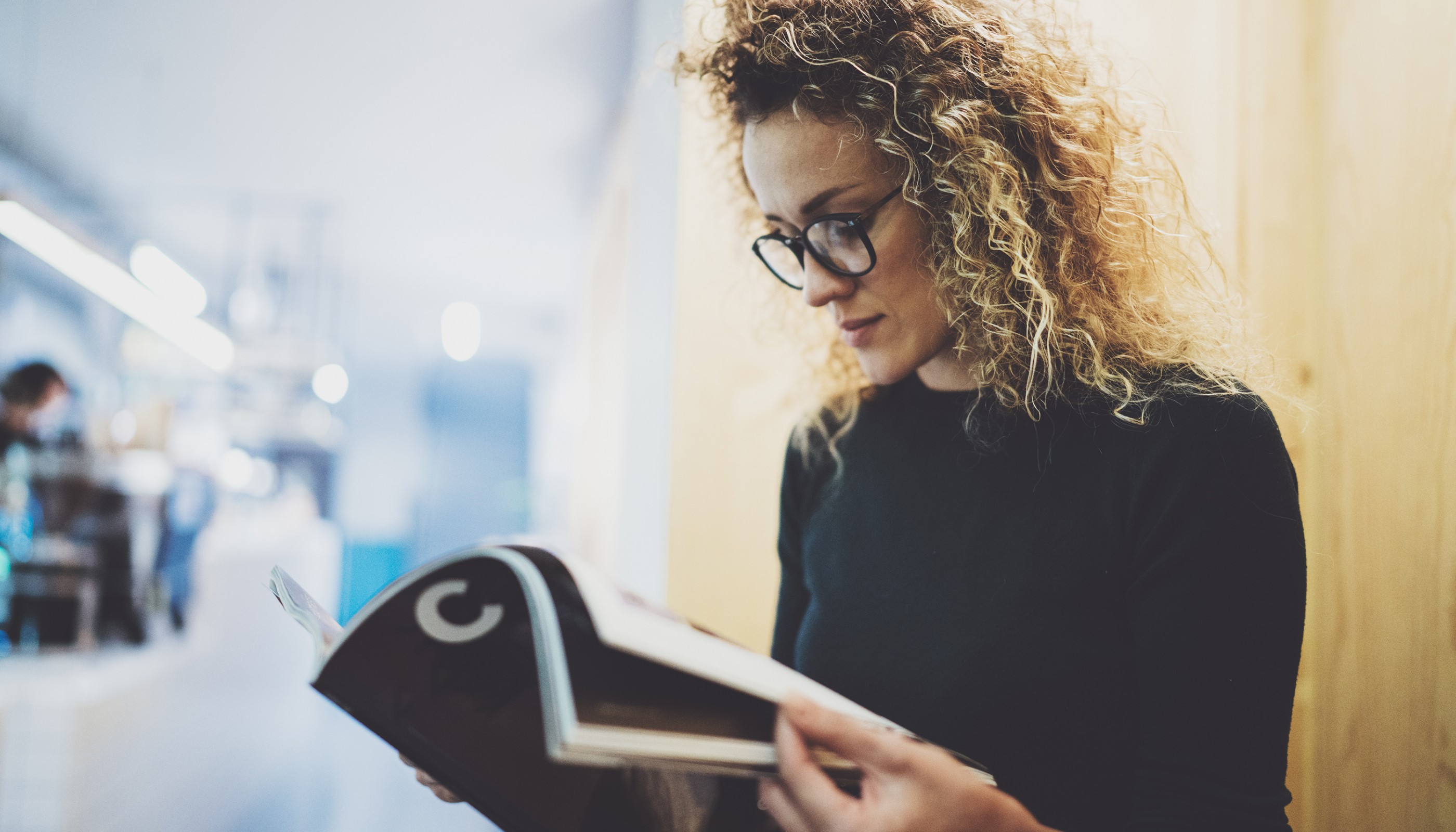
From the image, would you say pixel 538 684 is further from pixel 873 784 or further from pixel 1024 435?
pixel 1024 435

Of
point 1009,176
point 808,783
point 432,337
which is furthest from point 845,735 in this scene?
point 432,337

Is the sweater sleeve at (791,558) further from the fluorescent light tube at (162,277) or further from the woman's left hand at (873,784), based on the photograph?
the fluorescent light tube at (162,277)

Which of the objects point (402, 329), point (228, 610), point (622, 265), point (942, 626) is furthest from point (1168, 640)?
point (402, 329)

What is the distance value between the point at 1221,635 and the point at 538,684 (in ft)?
1.70

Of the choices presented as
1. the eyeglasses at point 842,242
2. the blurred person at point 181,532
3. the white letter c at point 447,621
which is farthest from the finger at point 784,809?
the blurred person at point 181,532

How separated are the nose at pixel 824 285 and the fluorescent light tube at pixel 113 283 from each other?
3.98 m

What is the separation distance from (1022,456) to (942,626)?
0.19 metres

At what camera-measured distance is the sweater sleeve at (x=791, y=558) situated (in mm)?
1026

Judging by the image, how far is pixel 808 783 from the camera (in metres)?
0.47

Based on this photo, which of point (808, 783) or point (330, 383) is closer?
point (808, 783)

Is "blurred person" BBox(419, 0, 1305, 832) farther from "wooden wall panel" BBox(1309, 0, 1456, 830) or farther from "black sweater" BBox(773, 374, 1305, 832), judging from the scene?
"wooden wall panel" BBox(1309, 0, 1456, 830)

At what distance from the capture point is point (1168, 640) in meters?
0.61

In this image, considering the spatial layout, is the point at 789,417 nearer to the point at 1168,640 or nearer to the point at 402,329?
the point at 1168,640

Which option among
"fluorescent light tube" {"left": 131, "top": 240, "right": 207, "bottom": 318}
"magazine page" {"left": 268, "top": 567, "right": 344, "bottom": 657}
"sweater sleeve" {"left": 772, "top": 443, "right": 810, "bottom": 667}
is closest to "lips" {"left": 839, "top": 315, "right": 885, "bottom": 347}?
"sweater sleeve" {"left": 772, "top": 443, "right": 810, "bottom": 667}
